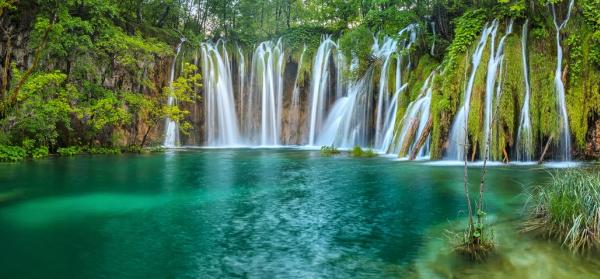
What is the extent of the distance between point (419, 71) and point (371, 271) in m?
16.7

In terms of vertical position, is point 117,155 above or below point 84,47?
below

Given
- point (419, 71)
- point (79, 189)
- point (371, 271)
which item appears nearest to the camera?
point (371, 271)

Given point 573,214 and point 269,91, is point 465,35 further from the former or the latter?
point 269,91

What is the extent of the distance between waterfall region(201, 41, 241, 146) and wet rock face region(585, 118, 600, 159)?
2044cm

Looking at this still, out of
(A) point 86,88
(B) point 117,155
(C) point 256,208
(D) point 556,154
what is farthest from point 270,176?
(A) point 86,88

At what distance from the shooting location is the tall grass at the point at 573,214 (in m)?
5.77

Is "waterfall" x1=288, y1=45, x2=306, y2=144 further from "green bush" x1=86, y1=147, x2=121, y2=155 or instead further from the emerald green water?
the emerald green water

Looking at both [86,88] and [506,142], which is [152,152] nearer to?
[86,88]

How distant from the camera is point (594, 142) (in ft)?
48.4

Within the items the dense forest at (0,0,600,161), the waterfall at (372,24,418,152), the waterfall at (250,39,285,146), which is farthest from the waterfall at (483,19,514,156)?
the waterfall at (250,39,285,146)

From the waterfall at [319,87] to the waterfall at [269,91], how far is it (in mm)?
2374

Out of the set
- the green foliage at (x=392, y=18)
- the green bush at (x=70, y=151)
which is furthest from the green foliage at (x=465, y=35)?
the green bush at (x=70, y=151)

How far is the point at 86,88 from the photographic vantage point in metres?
22.0

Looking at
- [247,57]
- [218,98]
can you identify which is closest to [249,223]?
[218,98]
